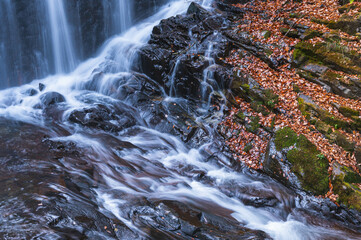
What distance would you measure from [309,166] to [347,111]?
7.44ft

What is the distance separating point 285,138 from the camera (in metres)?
7.18

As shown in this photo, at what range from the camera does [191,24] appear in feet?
39.5

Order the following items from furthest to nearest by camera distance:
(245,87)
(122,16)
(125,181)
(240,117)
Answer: (122,16), (245,87), (240,117), (125,181)

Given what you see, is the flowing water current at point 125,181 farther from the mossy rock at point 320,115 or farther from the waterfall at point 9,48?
the mossy rock at point 320,115

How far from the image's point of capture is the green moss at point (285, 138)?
7.07m

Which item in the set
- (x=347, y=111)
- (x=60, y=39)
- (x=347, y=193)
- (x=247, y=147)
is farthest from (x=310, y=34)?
(x=60, y=39)

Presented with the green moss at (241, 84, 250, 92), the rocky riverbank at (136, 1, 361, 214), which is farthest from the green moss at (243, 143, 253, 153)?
the green moss at (241, 84, 250, 92)

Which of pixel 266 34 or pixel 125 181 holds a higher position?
pixel 266 34

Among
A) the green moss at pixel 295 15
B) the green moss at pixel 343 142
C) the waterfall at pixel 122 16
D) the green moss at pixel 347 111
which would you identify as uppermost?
the waterfall at pixel 122 16

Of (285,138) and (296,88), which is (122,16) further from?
(285,138)

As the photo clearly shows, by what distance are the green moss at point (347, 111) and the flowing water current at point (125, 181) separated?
9.56ft

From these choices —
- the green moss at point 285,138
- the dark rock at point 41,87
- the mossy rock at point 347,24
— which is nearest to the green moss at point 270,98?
the green moss at point 285,138

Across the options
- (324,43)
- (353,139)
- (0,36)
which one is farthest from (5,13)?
(353,139)

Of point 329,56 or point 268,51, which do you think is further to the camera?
point 268,51
